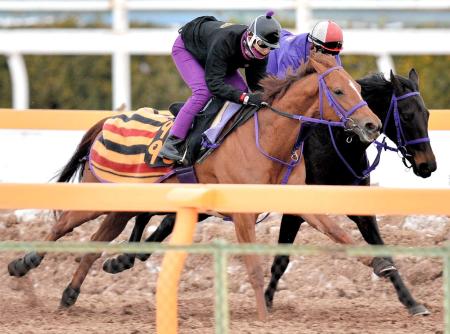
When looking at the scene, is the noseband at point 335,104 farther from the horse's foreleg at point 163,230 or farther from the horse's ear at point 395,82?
the horse's foreleg at point 163,230

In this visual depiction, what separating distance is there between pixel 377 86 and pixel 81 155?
6.85 feet

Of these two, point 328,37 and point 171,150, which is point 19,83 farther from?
point 328,37

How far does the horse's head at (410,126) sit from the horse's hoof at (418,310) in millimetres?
1022

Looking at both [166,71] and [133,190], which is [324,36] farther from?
[166,71]

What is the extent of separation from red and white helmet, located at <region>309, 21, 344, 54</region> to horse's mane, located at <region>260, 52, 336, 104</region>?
0.21 m

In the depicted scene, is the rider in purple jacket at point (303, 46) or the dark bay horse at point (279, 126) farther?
the rider in purple jacket at point (303, 46)

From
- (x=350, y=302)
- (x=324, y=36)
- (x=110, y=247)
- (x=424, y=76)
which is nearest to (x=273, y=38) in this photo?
(x=324, y=36)

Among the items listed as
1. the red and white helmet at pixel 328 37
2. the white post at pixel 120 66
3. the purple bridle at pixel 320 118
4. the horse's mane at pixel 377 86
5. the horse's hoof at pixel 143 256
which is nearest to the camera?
the purple bridle at pixel 320 118

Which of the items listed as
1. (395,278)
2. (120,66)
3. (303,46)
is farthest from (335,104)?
(120,66)

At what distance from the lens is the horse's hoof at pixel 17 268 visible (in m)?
8.34

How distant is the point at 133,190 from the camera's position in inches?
237

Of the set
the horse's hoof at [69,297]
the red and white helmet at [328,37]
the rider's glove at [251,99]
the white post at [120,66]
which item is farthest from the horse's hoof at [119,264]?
the white post at [120,66]

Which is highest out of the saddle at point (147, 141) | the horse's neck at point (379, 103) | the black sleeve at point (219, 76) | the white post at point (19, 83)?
the black sleeve at point (219, 76)

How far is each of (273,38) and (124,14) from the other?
5390mm
